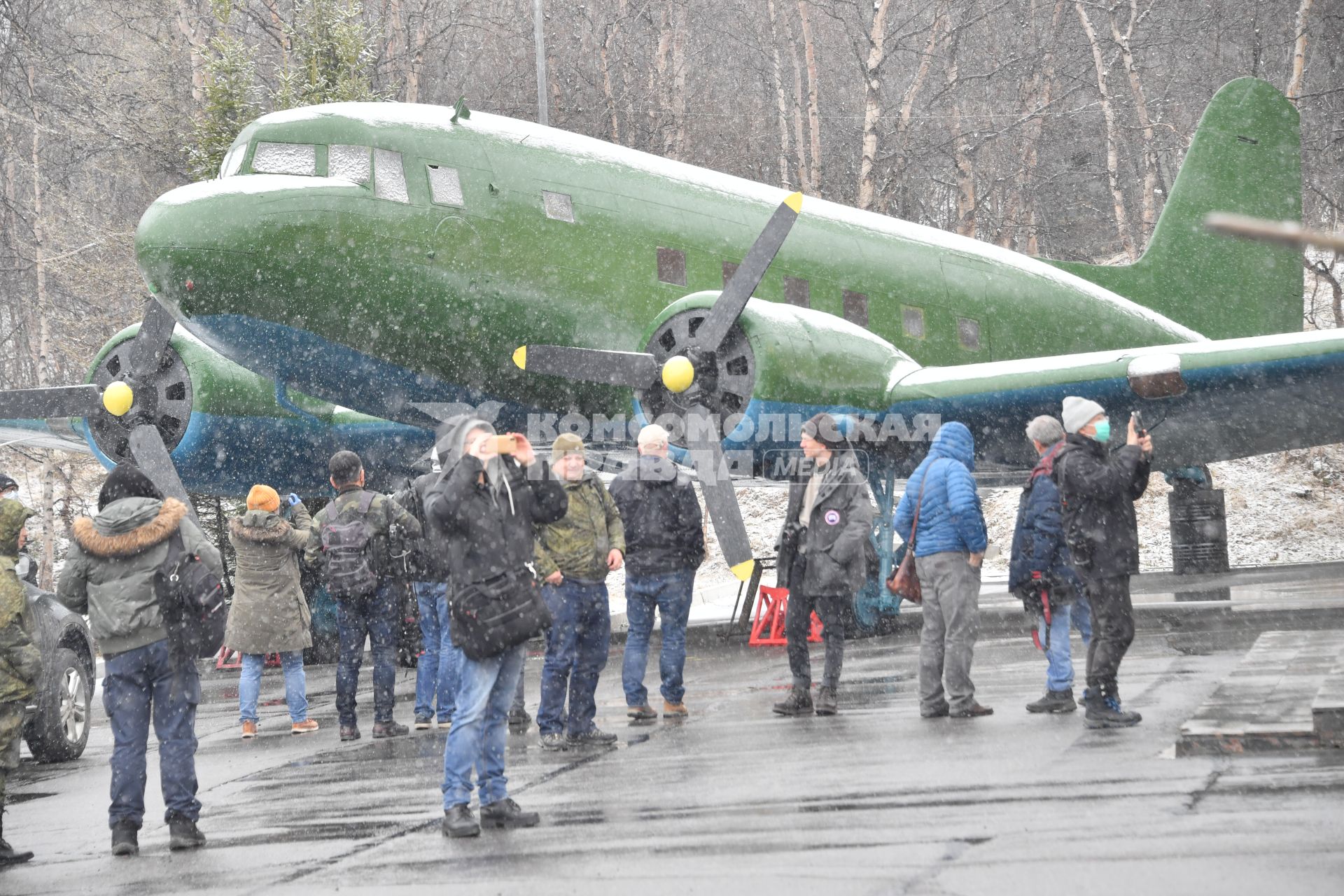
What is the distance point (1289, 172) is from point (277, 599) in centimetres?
1485

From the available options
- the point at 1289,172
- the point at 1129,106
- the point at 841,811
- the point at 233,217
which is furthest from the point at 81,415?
the point at 1129,106

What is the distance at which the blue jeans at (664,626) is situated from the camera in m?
8.60

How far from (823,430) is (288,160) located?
5721 mm

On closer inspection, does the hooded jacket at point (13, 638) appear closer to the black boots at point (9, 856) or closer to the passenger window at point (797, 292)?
the black boots at point (9, 856)

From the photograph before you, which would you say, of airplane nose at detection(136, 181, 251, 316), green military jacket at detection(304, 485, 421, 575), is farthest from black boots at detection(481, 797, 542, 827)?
airplane nose at detection(136, 181, 251, 316)

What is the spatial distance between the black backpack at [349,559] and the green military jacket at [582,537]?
57.6 inches

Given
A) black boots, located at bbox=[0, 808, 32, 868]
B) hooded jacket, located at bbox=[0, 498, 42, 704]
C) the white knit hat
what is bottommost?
black boots, located at bbox=[0, 808, 32, 868]

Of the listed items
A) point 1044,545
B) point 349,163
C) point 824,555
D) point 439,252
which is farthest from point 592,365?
point 1044,545

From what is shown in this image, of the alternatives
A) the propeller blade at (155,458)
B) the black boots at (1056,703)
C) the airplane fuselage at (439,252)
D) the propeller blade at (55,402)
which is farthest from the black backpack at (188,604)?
the propeller blade at (55,402)

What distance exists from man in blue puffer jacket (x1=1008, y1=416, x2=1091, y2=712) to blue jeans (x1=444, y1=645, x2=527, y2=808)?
3.43 meters

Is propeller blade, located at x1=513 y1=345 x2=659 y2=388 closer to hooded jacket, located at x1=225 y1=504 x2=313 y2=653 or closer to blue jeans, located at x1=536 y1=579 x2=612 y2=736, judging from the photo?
hooded jacket, located at x1=225 y1=504 x2=313 y2=653

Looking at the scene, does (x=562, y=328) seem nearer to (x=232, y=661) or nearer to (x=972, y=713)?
(x=972, y=713)

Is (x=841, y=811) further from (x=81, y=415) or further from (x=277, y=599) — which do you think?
(x=81, y=415)

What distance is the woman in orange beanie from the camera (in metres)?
9.44
